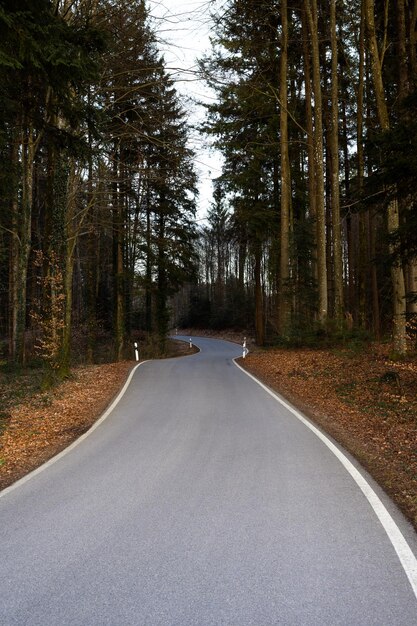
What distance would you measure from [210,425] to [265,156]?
17266mm

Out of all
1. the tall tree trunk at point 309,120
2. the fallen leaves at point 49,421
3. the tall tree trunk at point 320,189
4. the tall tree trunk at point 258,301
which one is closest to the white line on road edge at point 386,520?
the fallen leaves at point 49,421

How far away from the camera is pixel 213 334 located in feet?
177

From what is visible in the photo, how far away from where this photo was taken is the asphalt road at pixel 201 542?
291cm

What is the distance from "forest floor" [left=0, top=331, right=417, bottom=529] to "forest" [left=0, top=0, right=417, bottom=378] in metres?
1.30

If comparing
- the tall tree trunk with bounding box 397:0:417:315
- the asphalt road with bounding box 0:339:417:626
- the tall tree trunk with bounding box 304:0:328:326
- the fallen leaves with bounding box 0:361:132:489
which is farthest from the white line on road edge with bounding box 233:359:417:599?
the tall tree trunk with bounding box 304:0:328:326

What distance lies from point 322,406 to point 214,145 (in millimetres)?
14193

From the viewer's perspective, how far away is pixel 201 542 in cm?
381

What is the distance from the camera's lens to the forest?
8641mm

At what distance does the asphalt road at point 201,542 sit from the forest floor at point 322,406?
0.65 metres

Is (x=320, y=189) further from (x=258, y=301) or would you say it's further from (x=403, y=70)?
(x=258, y=301)

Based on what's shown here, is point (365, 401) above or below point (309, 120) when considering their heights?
below

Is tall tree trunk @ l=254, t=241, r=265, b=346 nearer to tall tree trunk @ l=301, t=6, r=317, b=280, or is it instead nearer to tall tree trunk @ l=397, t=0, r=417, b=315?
tall tree trunk @ l=301, t=6, r=317, b=280

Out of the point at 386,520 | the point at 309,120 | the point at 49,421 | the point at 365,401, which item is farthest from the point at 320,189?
the point at 386,520

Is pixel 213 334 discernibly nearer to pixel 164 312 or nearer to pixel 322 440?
pixel 164 312
